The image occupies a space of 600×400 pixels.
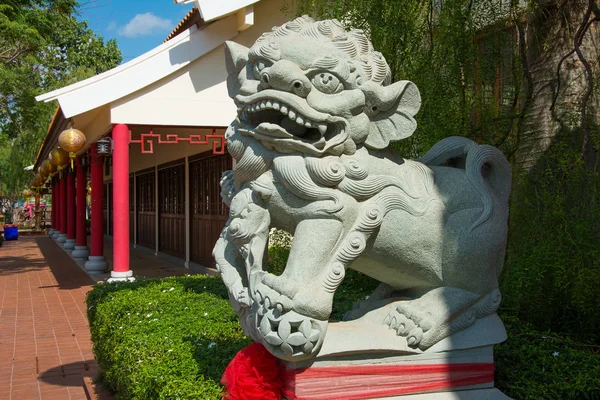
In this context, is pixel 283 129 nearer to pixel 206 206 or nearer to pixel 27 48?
pixel 206 206

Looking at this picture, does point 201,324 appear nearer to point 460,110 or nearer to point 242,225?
point 242,225

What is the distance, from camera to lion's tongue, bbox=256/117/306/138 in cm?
233

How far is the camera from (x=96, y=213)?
9656 mm

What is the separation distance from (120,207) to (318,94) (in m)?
6.29

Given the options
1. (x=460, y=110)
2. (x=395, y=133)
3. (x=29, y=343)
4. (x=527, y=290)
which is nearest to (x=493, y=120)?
(x=460, y=110)

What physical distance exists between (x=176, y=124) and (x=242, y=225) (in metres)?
5.94

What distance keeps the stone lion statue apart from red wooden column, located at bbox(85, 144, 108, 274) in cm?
770

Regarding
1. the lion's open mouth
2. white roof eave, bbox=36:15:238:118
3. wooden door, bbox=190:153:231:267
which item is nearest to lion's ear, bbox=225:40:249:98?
the lion's open mouth

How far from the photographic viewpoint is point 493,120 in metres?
4.47

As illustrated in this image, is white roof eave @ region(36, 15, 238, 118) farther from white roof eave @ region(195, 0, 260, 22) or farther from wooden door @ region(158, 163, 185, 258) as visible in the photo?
wooden door @ region(158, 163, 185, 258)

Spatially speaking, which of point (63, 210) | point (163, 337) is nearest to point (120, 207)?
point (163, 337)

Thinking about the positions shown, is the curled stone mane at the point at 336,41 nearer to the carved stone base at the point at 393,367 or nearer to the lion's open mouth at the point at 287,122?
the lion's open mouth at the point at 287,122

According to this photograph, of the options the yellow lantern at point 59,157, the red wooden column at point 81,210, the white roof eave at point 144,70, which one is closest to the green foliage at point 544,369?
the white roof eave at point 144,70

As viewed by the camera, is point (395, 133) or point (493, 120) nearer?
point (395, 133)
